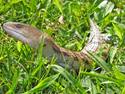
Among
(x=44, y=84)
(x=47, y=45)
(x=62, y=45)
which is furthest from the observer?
(x=62, y=45)

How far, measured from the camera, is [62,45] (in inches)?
176

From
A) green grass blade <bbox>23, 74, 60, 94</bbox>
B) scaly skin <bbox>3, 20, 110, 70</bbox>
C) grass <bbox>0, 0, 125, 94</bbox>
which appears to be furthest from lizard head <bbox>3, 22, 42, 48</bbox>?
green grass blade <bbox>23, 74, 60, 94</bbox>

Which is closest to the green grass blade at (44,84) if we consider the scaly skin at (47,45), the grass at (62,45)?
the grass at (62,45)

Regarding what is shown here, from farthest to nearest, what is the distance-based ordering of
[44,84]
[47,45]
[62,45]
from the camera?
[62,45] → [47,45] → [44,84]

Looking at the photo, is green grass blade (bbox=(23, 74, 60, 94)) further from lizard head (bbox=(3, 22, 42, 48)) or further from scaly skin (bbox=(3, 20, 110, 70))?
lizard head (bbox=(3, 22, 42, 48))

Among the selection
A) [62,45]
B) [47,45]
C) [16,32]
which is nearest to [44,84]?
[47,45]

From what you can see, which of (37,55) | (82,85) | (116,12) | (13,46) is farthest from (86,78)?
(116,12)

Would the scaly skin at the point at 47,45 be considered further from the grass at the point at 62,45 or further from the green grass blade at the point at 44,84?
the green grass blade at the point at 44,84

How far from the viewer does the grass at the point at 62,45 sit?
3484mm

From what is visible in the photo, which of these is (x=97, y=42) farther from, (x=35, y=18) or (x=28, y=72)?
(x=28, y=72)

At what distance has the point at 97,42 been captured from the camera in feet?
15.1

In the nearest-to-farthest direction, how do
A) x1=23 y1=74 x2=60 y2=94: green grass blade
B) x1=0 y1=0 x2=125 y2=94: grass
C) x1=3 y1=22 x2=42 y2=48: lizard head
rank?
x1=23 y1=74 x2=60 y2=94: green grass blade, x1=0 y1=0 x2=125 y2=94: grass, x1=3 y1=22 x2=42 y2=48: lizard head

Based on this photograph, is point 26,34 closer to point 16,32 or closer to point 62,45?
point 16,32

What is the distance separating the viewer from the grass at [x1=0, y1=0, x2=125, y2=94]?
137 inches
